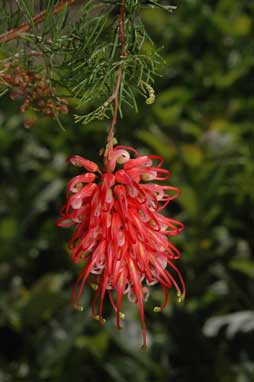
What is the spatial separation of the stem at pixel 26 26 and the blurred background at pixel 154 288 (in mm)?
1258

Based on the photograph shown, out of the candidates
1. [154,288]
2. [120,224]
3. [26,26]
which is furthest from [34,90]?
[154,288]

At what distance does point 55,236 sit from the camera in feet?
7.04

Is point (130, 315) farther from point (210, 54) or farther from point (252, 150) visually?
point (210, 54)

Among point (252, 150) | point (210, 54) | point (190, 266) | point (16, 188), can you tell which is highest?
point (210, 54)

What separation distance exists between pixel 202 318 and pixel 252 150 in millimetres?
531

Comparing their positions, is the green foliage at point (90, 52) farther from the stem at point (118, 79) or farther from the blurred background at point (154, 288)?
the blurred background at point (154, 288)

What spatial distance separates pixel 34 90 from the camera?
78 cm

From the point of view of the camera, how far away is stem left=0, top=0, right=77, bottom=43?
0.73 m

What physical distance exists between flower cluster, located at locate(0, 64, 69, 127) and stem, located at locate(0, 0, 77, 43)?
1.4 inches

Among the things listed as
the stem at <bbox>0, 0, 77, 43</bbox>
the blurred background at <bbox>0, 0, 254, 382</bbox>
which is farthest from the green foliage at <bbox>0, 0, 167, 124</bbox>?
the blurred background at <bbox>0, 0, 254, 382</bbox>

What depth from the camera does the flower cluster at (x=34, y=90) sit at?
766 mm

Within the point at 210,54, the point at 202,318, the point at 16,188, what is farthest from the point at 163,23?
the point at 202,318

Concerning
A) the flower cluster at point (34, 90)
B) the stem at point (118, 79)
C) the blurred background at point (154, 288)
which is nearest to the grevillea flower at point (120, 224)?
the stem at point (118, 79)

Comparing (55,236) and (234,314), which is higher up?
(55,236)
